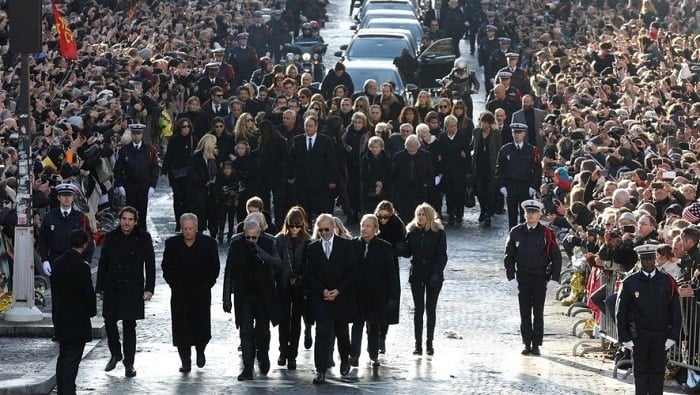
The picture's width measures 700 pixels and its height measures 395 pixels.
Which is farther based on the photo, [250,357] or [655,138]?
[655,138]

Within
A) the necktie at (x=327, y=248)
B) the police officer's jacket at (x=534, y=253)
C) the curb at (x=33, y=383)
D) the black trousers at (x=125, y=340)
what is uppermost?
the necktie at (x=327, y=248)

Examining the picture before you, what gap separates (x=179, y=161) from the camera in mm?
29891

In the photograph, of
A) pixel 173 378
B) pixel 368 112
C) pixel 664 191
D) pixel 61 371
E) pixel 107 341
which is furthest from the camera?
pixel 368 112

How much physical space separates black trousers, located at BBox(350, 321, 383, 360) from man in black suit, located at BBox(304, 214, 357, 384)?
0.26 m

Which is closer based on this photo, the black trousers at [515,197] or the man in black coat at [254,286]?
the man in black coat at [254,286]

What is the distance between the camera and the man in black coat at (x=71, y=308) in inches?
727

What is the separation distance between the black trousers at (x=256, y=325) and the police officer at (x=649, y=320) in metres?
3.56

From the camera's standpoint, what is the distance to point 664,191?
2355cm

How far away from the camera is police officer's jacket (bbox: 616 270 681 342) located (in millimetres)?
18531

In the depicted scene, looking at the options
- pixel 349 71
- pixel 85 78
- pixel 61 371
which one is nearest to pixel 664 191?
pixel 61 371

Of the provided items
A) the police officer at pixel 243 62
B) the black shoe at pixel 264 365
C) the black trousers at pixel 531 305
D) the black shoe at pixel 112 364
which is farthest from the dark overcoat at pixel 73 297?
the police officer at pixel 243 62

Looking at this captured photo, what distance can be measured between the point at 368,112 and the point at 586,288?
8086 millimetres

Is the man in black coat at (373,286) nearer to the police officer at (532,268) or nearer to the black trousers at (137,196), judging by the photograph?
the police officer at (532,268)

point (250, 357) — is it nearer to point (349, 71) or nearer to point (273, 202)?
point (273, 202)
